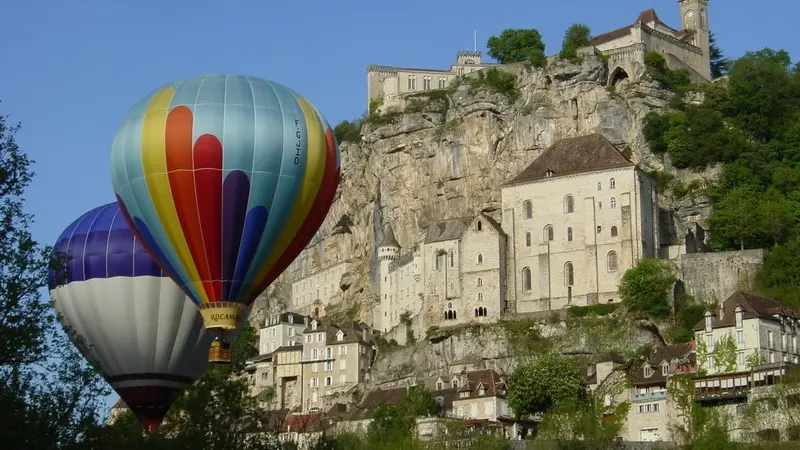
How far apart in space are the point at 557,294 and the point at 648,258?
479 centimetres

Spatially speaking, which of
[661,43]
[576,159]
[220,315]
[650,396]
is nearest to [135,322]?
[220,315]

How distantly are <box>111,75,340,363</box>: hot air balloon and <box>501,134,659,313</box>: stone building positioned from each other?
38089mm

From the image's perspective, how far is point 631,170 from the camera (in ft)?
251

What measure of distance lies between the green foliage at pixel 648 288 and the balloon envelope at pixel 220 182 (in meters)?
35.8

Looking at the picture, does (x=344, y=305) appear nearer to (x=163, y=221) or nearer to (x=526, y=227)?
(x=526, y=227)

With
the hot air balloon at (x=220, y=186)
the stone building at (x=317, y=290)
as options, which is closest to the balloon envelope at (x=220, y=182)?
the hot air balloon at (x=220, y=186)

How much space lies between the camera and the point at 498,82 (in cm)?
9075

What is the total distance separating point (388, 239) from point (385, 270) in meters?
2.49

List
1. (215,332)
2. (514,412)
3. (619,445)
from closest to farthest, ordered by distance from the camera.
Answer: (215,332) → (619,445) → (514,412)

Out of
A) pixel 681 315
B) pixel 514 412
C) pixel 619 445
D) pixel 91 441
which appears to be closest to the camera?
pixel 91 441

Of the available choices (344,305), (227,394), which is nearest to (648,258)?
(344,305)

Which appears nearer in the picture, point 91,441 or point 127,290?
point 91,441

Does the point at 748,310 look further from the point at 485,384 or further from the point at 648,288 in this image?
the point at 485,384

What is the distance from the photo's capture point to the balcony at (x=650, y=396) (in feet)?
212
